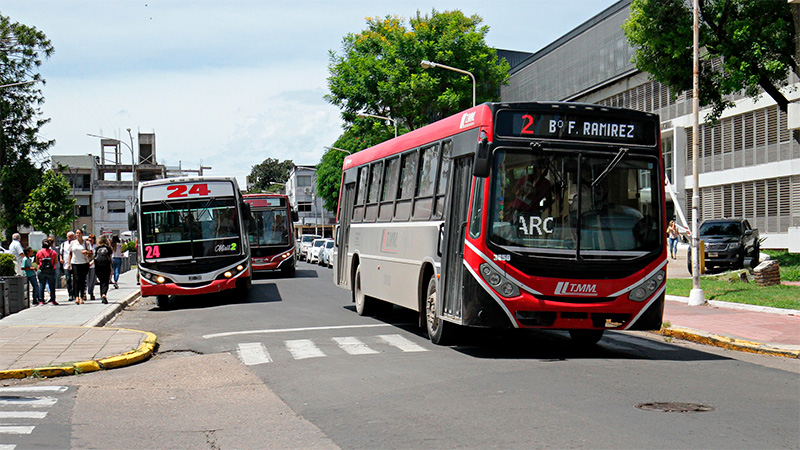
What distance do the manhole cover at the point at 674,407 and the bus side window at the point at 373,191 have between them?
8.81 m

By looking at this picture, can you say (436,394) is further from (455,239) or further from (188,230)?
(188,230)

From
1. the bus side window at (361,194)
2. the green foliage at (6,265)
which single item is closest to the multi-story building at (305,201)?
the green foliage at (6,265)

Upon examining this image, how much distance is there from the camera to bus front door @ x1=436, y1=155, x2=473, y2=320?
35.8ft

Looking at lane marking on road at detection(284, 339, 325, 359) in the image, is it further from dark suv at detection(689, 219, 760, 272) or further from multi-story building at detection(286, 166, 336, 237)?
multi-story building at detection(286, 166, 336, 237)

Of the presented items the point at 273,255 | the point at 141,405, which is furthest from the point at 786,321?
the point at 273,255

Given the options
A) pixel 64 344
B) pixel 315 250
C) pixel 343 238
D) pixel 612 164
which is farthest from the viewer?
pixel 315 250

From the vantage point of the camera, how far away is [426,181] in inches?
513

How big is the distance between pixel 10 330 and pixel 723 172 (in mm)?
34730

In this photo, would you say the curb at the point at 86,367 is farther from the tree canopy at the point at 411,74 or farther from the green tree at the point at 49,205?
the green tree at the point at 49,205

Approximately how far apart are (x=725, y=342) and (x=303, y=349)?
20.4 ft

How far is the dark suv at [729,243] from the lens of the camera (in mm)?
27703

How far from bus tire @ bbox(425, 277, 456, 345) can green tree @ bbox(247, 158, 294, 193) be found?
12478cm

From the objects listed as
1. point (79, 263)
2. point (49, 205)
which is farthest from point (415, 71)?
point (79, 263)

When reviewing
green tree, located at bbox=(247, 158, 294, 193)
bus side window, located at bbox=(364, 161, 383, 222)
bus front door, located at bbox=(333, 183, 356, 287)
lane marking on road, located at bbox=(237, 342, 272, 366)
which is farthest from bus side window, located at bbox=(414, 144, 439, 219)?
green tree, located at bbox=(247, 158, 294, 193)
